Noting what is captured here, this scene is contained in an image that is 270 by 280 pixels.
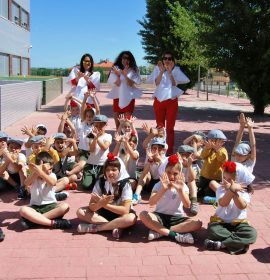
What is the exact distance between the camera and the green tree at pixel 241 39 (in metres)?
14.9

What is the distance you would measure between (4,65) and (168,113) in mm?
25953

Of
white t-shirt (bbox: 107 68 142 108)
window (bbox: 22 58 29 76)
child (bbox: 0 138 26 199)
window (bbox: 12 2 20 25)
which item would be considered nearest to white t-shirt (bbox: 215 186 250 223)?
child (bbox: 0 138 26 199)

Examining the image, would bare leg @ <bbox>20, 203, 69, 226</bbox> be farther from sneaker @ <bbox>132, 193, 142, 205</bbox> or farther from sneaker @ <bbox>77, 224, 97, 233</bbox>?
sneaker @ <bbox>132, 193, 142, 205</bbox>

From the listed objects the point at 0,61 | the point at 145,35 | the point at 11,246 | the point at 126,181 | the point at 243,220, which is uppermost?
the point at 145,35

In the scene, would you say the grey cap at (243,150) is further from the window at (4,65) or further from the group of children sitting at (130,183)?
the window at (4,65)

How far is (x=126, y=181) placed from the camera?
4.56m

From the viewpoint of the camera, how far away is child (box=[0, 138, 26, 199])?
5781 millimetres

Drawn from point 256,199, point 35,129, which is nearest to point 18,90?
point 35,129

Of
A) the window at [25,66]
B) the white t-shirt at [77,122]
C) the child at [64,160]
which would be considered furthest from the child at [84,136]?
the window at [25,66]

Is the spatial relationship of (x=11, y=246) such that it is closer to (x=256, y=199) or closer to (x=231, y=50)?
(x=256, y=199)

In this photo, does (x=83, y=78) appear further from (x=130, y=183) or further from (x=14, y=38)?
(x=14, y=38)

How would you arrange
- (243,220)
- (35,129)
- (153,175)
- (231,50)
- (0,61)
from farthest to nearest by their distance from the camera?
(0,61), (231,50), (35,129), (153,175), (243,220)

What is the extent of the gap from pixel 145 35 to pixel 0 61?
11.7 metres

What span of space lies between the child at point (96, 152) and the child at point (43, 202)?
1360 mm
